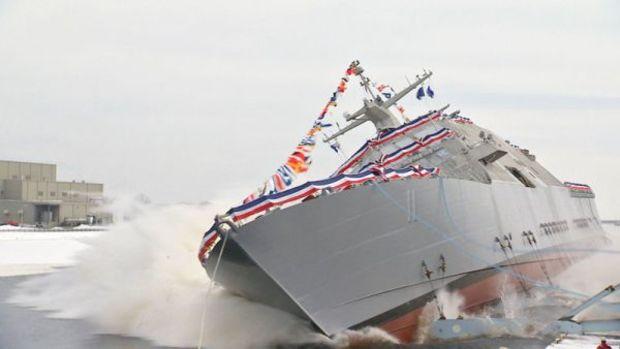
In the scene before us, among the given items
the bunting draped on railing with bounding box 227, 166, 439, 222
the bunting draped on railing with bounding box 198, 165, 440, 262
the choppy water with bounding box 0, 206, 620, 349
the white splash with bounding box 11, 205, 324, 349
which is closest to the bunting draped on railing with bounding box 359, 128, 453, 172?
the bunting draped on railing with bounding box 198, 165, 440, 262

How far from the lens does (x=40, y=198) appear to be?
2798 inches

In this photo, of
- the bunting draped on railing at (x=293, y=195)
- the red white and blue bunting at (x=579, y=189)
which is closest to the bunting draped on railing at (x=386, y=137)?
the bunting draped on railing at (x=293, y=195)

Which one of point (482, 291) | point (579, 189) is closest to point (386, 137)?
point (482, 291)

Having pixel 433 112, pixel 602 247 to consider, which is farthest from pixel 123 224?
pixel 602 247

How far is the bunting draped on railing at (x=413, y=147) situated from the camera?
61.9ft

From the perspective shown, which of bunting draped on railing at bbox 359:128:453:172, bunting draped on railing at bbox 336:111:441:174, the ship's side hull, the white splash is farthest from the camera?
bunting draped on railing at bbox 336:111:441:174

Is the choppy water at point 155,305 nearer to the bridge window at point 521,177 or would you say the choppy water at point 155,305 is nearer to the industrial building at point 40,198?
the bridge window at point 521,177

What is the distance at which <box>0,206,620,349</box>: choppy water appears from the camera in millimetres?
14172

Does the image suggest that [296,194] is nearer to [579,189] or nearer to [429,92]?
[429,92]

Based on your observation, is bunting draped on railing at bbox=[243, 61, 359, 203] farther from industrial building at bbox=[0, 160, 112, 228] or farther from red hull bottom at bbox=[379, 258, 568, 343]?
industrial building at bbox=[0, 160, 112, 228]

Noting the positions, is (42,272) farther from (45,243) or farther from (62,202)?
(62,202)

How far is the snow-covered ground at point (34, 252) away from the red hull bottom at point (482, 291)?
22724 mm

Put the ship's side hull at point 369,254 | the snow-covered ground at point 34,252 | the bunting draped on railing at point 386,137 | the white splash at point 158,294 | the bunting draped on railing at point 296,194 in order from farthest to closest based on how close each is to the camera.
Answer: the snow-covered ground at point 34,252
the bunting draped on railing at point 386,137
the white splash at point 158,294
the bunting draped on railing at point 296,194
the ship's side hull at point 369,254

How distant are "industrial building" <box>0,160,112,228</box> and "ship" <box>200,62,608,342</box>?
2158 inches
